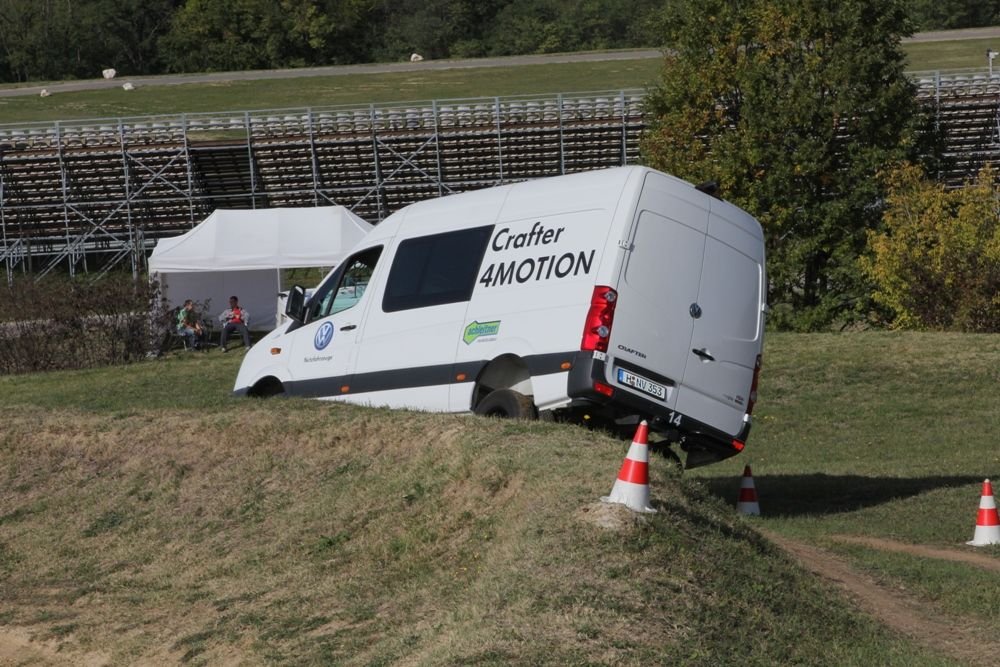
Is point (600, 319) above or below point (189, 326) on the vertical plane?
above

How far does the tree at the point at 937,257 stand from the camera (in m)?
28.9

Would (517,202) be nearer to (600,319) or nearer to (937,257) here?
(600,319)

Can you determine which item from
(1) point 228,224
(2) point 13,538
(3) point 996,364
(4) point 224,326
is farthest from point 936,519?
(1) point 228,224

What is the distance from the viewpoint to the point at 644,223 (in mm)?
11539

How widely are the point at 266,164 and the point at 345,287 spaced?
36.6m

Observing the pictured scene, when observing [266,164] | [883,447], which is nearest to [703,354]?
[883,447]

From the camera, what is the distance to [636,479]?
8234mm

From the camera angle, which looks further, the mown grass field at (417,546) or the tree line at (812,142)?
the tree line at (812,142)

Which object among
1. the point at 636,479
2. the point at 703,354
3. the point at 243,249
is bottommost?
the point at 243,249

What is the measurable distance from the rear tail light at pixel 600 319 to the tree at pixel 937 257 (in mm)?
19372

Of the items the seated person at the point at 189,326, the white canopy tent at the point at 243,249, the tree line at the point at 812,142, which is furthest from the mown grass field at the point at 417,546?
the white canopy tent at the point at 243,249

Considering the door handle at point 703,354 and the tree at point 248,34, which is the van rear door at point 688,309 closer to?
the door handle at point 703,354

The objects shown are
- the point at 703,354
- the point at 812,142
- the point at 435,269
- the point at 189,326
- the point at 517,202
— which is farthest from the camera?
the point at 812,142

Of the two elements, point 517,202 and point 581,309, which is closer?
point 581,309
